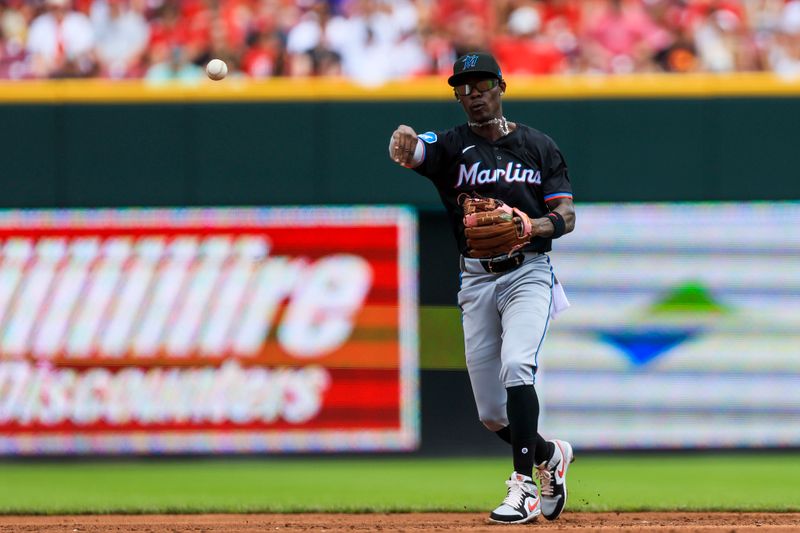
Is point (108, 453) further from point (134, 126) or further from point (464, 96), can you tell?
point (464, 96)

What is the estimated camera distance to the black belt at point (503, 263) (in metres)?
4.98

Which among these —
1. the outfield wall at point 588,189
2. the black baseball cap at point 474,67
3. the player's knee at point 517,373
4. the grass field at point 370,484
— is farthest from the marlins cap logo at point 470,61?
the outfield wall at point 588,189

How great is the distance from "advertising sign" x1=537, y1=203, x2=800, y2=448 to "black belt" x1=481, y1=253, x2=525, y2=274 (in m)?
3.22

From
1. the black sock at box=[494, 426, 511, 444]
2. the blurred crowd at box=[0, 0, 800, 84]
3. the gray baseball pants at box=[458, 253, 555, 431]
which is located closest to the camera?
the gray baseball pants at box=[458, 253, 555, 431]

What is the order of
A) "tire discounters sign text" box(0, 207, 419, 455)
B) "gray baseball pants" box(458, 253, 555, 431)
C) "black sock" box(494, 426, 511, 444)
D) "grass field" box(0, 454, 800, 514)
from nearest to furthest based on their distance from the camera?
"gray baseball pants" box(458, 253, 555, 431), "black sock" box(494, 426, 511, 444), "grass field" box(0, 454, 800, 514), "tire discounters sign text" box(0, 207, 419, 455)

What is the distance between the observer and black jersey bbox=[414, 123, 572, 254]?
4.96 m

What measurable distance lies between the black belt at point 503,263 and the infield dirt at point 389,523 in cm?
97

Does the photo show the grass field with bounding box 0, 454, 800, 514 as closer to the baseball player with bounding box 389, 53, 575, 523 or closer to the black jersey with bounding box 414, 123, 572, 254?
the baseball player with bounding box 389, 53, 575, 523

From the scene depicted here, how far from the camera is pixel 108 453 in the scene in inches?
317

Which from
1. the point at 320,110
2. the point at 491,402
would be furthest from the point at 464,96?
the point at 320,110

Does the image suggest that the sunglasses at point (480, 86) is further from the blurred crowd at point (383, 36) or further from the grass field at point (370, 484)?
the blurred crowd at point (383, 36)

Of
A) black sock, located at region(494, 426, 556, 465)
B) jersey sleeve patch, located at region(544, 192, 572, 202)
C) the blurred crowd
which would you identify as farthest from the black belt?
the blurred crowd

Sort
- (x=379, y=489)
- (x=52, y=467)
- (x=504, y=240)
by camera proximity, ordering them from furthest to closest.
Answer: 1. (x=52, y=467)
2. (x=379, y=489)
3. (x=504, y=240)

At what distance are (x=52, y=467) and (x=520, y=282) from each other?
4133 millimetres
